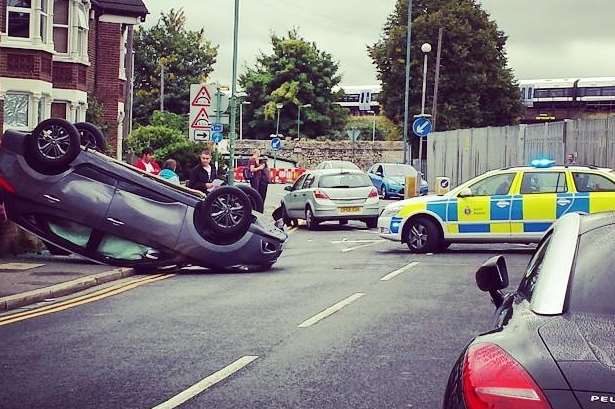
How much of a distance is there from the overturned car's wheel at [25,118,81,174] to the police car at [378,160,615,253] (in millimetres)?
6801

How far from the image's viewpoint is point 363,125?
116250mm

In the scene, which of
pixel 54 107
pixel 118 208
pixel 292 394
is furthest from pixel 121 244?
pixel 54 107

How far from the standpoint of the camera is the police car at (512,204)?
18.1 meters

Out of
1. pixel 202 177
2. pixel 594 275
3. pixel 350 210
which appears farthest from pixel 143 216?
pixel 350 210

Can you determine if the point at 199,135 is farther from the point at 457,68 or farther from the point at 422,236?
the point at 457,68

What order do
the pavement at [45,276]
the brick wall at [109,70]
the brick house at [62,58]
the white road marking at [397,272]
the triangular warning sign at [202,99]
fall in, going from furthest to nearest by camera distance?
the brick wall at [109,70] → the brick house at [62,58] → the triangular warning sign at [202,99] → the white road marking at [397,272] → the pavement at [45,276]

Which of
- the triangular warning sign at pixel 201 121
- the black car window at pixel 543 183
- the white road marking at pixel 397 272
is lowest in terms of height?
the white road marking at pixel 397 272

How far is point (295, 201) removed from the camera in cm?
2792

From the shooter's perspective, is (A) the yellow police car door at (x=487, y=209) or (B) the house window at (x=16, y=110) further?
(B) the house window at (x=16, y=110)

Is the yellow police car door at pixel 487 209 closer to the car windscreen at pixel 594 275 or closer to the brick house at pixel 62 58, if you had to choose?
the brick house at pixel 62 58

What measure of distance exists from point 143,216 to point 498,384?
12.1m

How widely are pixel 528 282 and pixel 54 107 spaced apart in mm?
28449

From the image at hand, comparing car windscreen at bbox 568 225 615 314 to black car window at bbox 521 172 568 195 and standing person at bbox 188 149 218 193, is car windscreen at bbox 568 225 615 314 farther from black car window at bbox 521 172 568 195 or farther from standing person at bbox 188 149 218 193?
standing person at bbox 188 149 218 193

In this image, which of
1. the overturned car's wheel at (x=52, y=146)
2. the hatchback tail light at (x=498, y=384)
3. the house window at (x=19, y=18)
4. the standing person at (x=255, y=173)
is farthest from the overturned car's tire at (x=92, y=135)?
the hatchback tail light at (x=498, y=384)
